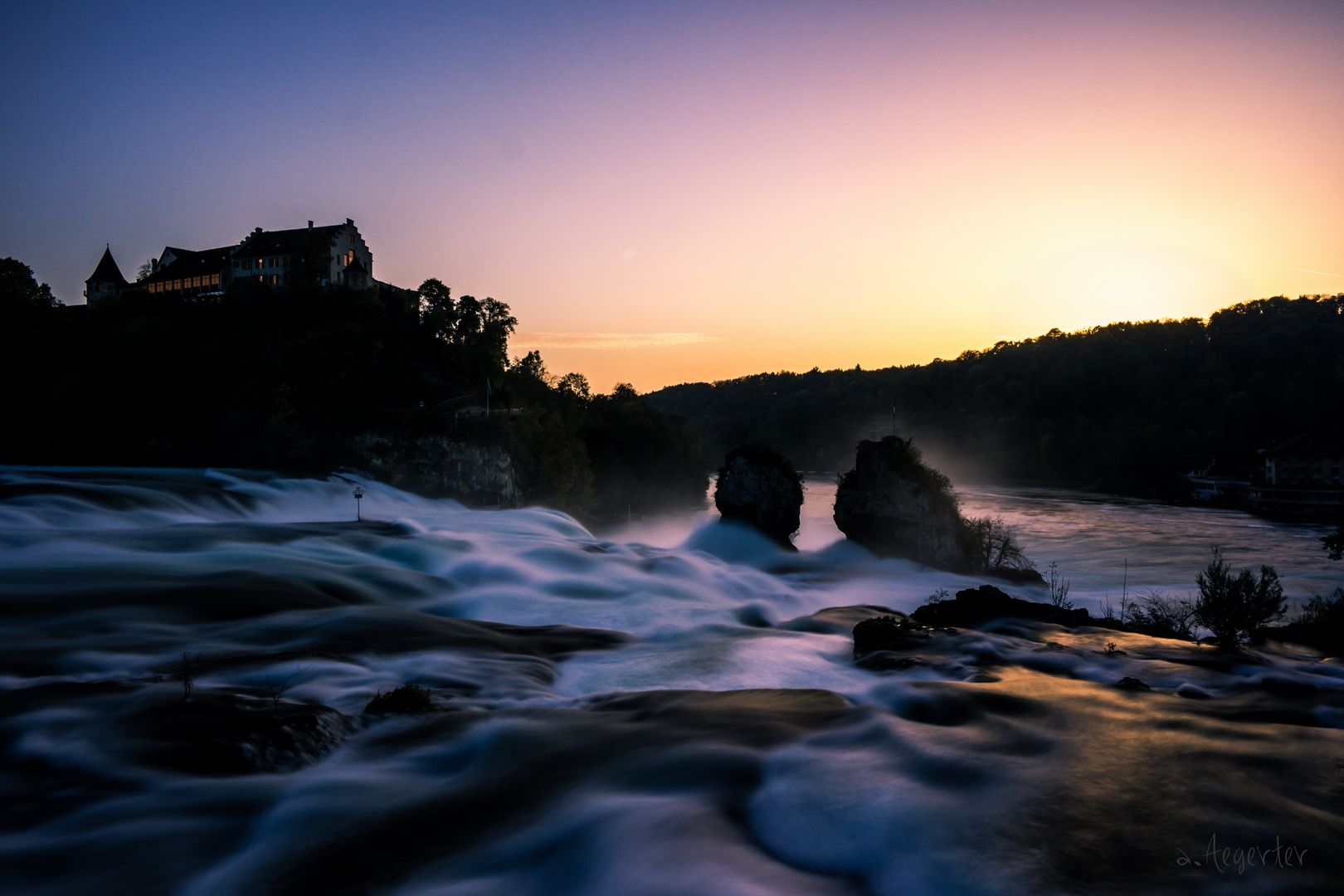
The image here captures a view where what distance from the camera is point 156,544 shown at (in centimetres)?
2339

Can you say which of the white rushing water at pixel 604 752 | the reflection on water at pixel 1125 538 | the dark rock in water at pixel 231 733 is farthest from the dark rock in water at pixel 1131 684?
the reflection on water at pixel 1125 538

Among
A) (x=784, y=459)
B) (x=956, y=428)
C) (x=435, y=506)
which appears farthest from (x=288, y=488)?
(x=956, y=428)

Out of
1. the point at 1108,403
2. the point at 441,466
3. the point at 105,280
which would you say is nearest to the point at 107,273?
the point at 105,280

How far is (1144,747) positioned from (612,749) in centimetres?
705

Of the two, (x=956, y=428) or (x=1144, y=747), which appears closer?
(x=1144, y=747)

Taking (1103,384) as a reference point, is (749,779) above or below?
below

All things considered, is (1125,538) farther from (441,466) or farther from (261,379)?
(261,379)

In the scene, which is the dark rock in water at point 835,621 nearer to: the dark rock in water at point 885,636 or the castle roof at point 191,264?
the dark rock in water at point 885,636

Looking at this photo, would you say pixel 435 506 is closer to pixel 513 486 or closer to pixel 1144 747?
pixel 513 486

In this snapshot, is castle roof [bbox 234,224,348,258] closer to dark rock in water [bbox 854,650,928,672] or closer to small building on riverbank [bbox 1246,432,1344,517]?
dark rock in water [bbox 854,650,928,672]

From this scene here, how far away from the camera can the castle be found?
74.9 m

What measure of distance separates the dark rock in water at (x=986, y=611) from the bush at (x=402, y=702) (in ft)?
43.4

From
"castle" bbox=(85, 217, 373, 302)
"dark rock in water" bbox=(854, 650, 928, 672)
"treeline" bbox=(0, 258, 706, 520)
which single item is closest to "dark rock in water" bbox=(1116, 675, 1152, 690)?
"dark rock in water" bbox=(854, 650, 928, 672)

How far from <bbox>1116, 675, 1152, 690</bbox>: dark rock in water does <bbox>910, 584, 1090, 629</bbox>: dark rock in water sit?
5.74m
